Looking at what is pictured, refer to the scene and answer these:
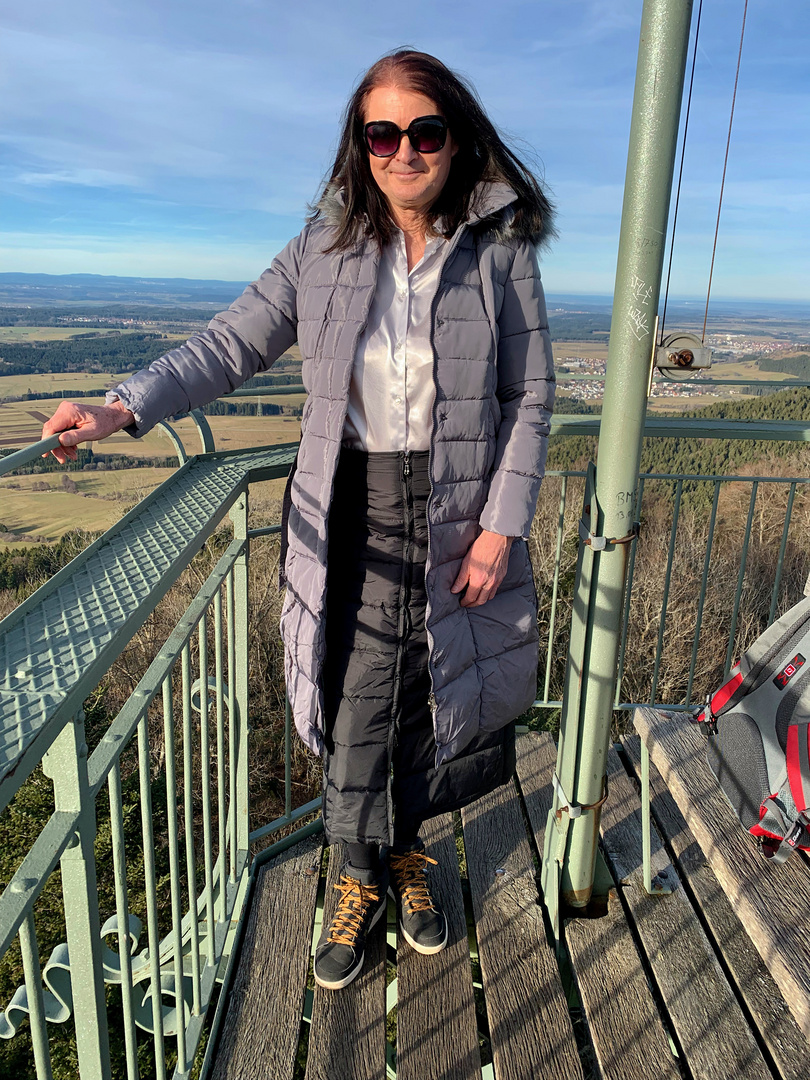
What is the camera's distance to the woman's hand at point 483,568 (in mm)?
1634

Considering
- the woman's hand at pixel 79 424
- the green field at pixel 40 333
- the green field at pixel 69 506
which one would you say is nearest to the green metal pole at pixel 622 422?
the woman's hand at pixel 79 424

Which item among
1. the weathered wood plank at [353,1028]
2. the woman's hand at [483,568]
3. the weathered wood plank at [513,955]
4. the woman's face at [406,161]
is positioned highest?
the woman's face at [406,161]

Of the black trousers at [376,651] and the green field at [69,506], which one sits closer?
the black trousers at [376,651]

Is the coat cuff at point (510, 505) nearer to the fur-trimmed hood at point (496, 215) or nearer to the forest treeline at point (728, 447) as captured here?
the fur-trimmed hood at point (496, 215)

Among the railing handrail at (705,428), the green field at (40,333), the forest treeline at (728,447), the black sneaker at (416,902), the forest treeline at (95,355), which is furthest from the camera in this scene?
the green field at (40,333)

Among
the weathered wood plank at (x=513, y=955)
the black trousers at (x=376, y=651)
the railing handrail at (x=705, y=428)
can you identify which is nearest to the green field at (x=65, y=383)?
the black trousers at (x=376, y=651)

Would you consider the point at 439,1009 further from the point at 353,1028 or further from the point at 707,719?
the point at 707,719

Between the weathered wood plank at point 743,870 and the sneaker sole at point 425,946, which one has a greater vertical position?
the weathered wood plank at point 743,870

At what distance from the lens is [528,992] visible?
1752 mm

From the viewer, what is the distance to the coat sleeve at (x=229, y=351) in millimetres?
1545

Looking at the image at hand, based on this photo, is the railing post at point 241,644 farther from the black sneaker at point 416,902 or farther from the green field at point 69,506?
the green field at point 69,506

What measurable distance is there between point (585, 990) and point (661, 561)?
1634 cm

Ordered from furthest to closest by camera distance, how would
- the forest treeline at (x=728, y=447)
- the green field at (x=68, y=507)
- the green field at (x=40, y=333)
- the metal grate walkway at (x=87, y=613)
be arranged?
the green field at (x=68, y=507) < the green field at (x=40, y=333) < the forest treeline at (x=728, y=447) < the metal grate walkway at (x=87, y=613)

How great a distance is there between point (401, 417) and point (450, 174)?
58cm
